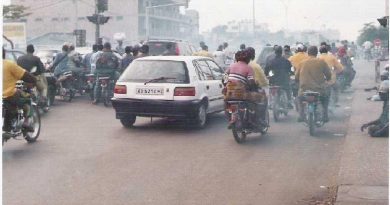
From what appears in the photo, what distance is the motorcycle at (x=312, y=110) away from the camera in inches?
412

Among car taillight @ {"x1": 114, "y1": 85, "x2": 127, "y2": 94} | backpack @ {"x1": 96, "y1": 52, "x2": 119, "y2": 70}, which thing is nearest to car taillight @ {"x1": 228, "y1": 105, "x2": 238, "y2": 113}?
car taillight @ {"x1": 114, "y1": 85, "x2": 127, "y2": 94}

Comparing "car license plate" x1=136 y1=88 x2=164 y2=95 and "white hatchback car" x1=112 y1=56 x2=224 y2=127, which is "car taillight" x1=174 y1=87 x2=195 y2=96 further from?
"car license plate" x1=136 y1=88 x2=164 y2=95

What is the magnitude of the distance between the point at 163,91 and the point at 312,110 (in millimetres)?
2541

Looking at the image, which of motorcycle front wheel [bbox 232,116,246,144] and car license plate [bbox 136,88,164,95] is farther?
car license plate [bbox 136,88,164,95]

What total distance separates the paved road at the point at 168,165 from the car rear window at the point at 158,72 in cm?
91

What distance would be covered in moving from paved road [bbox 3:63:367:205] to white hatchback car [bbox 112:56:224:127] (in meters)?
0.35

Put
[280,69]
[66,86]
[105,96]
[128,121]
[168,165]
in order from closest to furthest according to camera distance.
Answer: [168,165] < [128,121] < [280,69] < [105,96] < [66,86]

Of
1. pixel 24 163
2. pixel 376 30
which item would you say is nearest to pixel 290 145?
pixel 24 163

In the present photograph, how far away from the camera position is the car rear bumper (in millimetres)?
10672

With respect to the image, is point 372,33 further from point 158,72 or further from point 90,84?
point 158,72

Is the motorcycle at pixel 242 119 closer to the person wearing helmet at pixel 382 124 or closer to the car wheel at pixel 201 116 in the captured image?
the car wheel at pixel 201 116

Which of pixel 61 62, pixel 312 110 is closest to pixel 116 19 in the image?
pixel 61 62

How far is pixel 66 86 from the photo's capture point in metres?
16.0

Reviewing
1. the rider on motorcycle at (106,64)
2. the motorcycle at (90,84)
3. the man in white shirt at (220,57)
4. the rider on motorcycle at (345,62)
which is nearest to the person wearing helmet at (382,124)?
the rider on motorcycle at (106,64)
